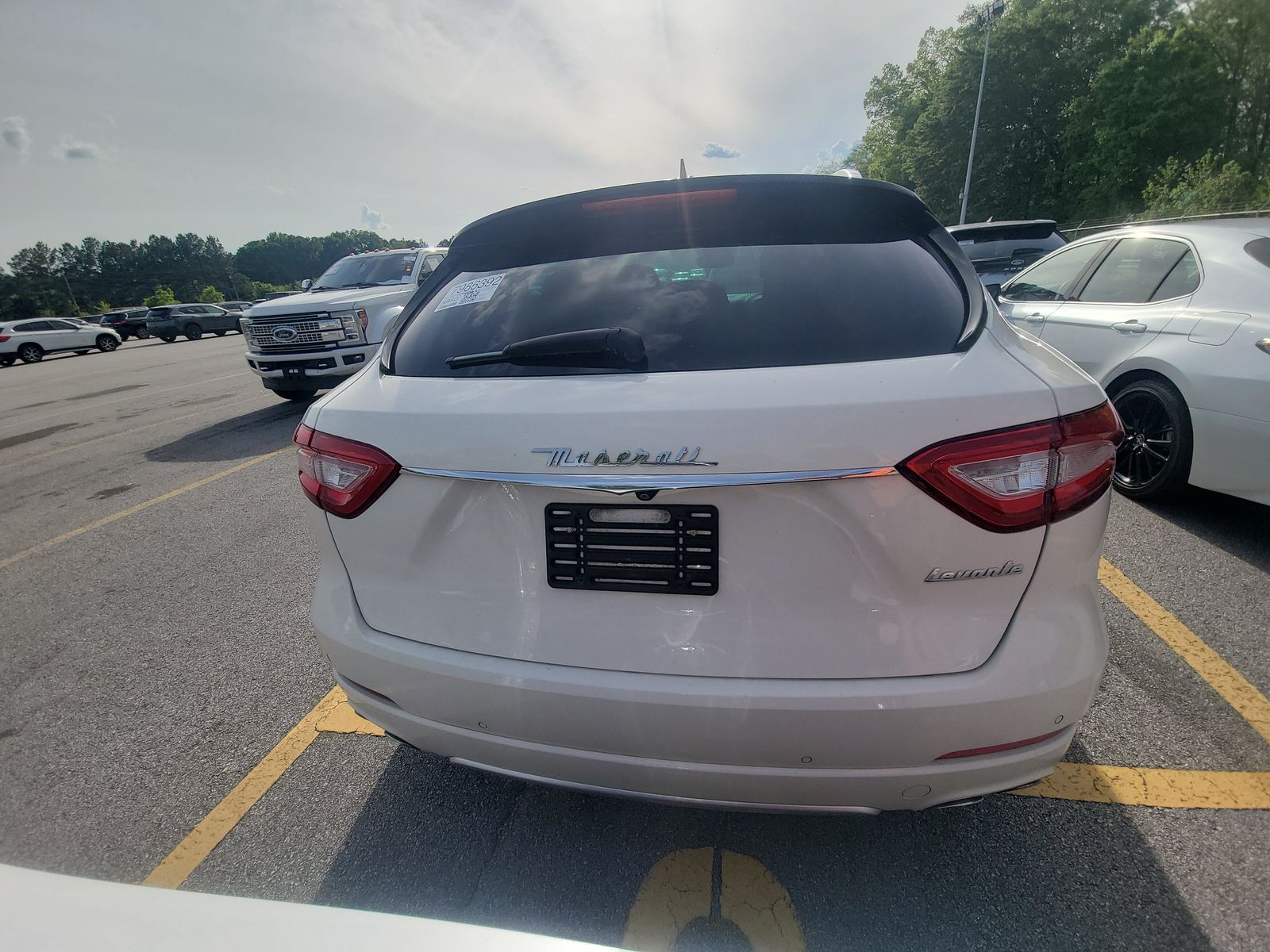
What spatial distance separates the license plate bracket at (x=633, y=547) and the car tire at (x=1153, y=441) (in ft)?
10.9

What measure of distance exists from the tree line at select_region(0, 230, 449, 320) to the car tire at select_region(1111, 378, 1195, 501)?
71650 millimetres

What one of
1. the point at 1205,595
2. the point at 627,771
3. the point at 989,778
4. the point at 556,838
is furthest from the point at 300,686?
the point at 1205,595

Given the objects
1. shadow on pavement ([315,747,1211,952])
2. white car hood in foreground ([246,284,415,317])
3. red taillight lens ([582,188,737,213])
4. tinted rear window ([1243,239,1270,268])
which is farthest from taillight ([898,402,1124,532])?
white car hood in foreground ([246,284,415,317])

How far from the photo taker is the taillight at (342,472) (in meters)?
1.51

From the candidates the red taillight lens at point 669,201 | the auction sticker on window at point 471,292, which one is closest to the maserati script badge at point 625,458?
the auction sticker on window at point 471,292

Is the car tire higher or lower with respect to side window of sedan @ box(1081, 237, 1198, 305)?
lower

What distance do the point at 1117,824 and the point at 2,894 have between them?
2.58 meters

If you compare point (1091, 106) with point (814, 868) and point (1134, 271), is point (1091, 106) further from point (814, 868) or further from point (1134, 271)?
point (814, 868)

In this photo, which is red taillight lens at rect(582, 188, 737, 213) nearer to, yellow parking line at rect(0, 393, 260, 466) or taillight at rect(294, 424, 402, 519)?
taillight at rect(294, 424, 402, 519)

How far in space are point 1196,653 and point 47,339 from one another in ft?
123

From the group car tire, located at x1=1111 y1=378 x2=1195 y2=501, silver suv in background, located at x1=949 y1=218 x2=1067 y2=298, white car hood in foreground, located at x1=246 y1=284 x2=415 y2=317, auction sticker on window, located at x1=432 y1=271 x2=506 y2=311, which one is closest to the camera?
auction sticker on window, located at x1=432 y1=271 x2=506 y2=311

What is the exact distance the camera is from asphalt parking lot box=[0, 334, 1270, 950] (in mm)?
1621

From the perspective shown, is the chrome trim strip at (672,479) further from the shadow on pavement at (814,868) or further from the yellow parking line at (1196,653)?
the yellow parking line at (1196,653)

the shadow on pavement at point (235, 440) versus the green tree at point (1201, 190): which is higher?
the green tree at point (1201, 190)
